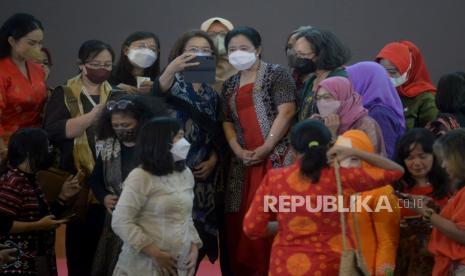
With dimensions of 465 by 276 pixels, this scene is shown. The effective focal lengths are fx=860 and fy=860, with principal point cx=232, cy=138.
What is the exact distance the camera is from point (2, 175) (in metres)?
4.20

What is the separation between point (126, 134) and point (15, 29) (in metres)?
0.99

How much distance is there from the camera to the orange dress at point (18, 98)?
4.64 meters

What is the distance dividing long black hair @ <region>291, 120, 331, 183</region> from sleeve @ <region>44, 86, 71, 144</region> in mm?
1509

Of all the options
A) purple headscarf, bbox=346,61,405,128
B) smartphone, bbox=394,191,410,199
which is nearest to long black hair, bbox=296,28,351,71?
purple headscarf, bbox=346,61,405,128

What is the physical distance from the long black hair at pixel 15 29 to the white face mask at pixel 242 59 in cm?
111

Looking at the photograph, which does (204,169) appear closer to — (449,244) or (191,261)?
(191,261)

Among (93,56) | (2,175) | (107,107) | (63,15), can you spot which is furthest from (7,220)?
(63,15)

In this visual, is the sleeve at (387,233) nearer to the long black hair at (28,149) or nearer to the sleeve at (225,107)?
the sleeve at (225,107)

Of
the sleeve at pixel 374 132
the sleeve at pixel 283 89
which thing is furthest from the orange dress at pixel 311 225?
the sleeve at pixel 283 89

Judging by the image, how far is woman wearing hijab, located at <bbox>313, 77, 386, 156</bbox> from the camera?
4.09m

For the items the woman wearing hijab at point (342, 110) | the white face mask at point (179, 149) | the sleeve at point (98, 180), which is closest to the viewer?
the white face mask at point (179, 149)

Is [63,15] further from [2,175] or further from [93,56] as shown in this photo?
[2,175]

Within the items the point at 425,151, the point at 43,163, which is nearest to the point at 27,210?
the point at 43,163

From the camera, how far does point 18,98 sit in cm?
465
